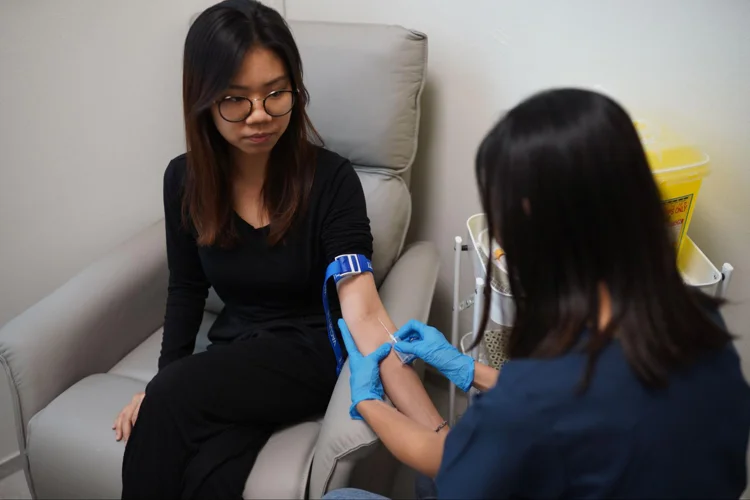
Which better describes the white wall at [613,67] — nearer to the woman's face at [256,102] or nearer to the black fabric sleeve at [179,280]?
the woman's face at [256,102]

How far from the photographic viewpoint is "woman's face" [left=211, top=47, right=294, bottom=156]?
1.11 meters

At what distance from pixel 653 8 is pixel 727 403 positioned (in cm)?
90

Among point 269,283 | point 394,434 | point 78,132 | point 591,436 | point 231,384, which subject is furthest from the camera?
point 78,132

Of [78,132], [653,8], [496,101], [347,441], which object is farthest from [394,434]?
[78,132]

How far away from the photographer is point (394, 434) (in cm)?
97

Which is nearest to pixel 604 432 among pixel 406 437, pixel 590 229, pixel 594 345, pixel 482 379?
pixel 594 345

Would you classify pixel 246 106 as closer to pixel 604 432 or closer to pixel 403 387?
pixel 403 387

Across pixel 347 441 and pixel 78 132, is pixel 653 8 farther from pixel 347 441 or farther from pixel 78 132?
pixel 78 132

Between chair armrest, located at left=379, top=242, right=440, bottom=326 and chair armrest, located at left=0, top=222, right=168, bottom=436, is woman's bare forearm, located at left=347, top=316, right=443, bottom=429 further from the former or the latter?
chair armrest, located at left=0, top=222, right=168, bottom=436

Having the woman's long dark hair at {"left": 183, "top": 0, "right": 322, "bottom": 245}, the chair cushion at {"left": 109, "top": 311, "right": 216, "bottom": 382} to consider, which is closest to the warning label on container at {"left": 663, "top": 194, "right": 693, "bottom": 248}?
the woman's long dark hair at {"left": 183, "top": 0, "right": 322, "bottom": 245}

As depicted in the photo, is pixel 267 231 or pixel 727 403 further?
pixel 267 231

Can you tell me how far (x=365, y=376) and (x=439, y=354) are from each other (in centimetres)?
14

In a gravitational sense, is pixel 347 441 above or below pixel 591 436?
below

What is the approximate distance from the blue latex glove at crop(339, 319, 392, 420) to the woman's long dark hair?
32 cm
